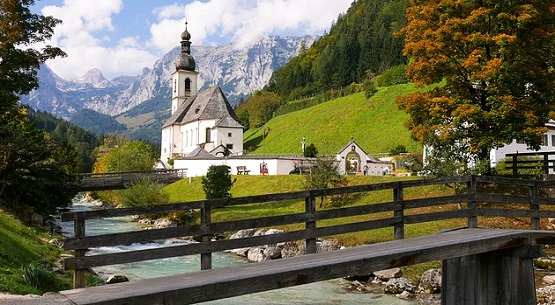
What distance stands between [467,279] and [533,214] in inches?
232

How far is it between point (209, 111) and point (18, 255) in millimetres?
67754

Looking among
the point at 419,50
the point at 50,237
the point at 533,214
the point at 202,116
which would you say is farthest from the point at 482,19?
the point at 202,116

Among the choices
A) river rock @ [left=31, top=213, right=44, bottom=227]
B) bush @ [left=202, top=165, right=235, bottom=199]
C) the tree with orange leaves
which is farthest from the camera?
bush @ [left=202, top=165, right=235, bottom=199]

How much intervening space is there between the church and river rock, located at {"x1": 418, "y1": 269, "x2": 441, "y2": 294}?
157 feet

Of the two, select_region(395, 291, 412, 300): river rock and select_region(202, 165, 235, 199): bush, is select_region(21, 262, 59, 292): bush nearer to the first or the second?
select_region(395, 291, 412, 300): river rock

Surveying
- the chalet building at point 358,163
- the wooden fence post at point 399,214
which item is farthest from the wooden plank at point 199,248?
the chalet building at point 358,163

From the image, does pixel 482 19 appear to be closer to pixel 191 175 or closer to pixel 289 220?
pixel 289 220

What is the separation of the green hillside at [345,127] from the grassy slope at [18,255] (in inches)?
1773

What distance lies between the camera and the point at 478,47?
22.8m

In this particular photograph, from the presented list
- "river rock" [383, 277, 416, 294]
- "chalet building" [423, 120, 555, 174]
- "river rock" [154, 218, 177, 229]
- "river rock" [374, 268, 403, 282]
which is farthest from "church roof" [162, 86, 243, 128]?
"river rock" [383, 277, 416, 294]

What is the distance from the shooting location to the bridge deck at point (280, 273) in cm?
437

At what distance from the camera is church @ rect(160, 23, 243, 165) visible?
247 feet

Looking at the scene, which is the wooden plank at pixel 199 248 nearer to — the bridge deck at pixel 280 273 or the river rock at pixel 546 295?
the bridge deck at pixel 280 273

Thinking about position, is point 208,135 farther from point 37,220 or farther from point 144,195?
point 37,220
